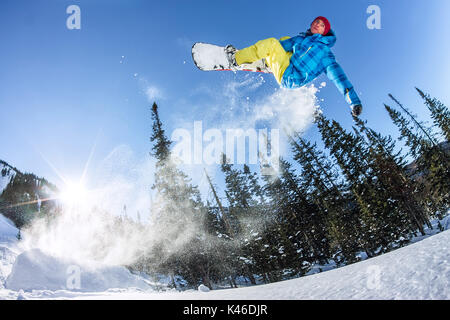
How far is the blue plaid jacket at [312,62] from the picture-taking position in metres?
3.46

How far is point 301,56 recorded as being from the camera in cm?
390

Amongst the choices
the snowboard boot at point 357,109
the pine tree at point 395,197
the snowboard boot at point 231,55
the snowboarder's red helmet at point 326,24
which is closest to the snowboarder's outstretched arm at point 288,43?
the snowboarder's red helmet at point 326,24

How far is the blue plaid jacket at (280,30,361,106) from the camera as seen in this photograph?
346cm

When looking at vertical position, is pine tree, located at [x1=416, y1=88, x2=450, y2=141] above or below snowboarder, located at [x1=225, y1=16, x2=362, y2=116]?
above

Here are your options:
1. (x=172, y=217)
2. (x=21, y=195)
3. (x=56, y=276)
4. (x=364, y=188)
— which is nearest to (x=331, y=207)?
(x=364, y=188)

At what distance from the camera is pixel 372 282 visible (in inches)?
54.8

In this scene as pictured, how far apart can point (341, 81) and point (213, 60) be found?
2570 millimetres

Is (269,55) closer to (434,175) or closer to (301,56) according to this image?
(301,56)

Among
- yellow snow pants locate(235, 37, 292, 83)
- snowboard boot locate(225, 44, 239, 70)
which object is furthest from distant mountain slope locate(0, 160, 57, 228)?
yellow snow pants locate(235, 37, 292, 83)

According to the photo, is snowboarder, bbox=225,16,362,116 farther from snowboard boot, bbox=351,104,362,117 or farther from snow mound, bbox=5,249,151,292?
snow mound, bbox=5,249,151,292

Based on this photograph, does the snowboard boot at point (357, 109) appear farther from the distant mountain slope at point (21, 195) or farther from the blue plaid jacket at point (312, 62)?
the distant mountain slope at point (21, 195)

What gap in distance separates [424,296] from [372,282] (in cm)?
38
